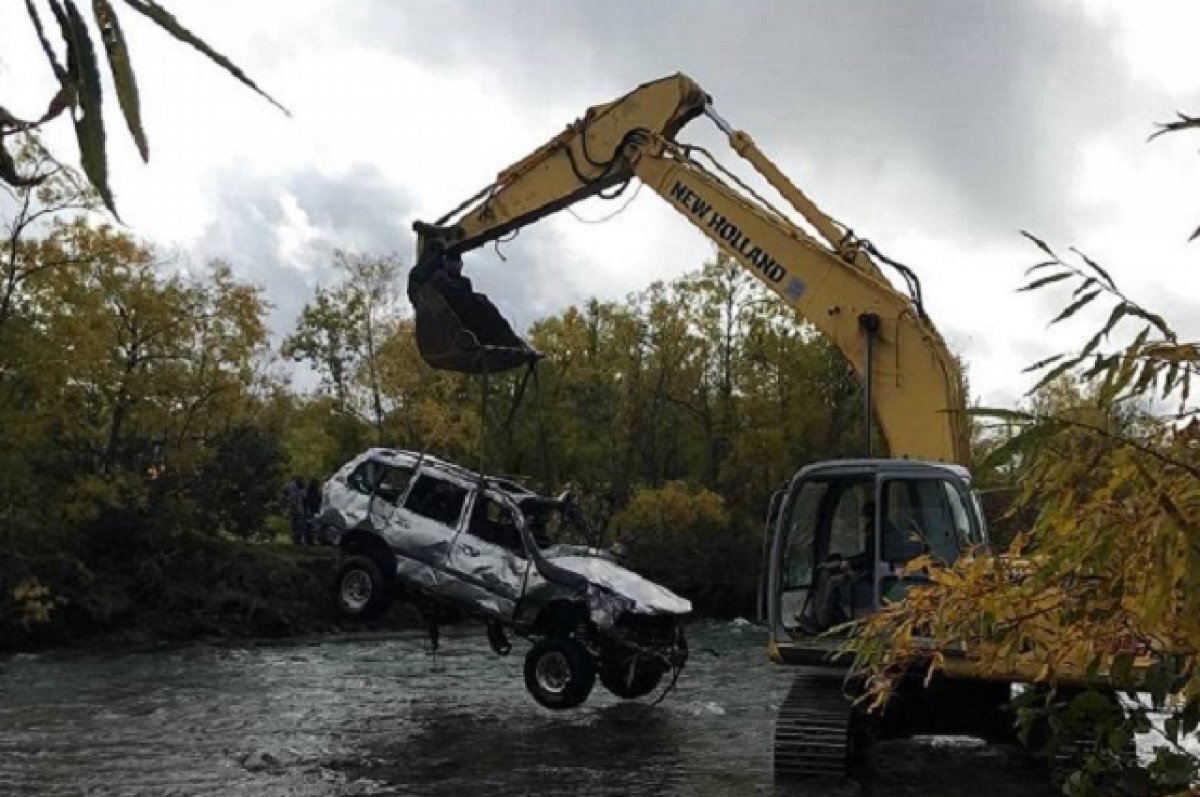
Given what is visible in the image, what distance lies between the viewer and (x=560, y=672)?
548 inches

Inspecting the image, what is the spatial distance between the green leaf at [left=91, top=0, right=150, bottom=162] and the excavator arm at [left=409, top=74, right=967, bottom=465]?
33.4 ft

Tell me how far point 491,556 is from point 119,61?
45.1 ft

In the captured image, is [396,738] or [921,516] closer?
[921,516]

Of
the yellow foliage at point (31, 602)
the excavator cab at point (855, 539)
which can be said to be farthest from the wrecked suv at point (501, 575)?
the yellow foliage at point (31, 602)

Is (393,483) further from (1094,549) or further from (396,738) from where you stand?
(1094,549)

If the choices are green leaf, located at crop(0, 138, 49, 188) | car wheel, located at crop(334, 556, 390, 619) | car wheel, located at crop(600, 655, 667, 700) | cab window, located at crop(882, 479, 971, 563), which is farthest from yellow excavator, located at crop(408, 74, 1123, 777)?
green leaf, located at crop(0, 138, 49, 188)

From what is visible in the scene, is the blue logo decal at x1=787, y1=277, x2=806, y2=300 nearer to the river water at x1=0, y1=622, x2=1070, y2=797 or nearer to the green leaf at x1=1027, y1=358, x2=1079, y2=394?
the river water at x1=0, y1=622, x2=1070, y2=797

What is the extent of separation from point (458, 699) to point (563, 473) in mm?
27332

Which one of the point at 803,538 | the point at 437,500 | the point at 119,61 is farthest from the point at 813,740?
the point at 119,61

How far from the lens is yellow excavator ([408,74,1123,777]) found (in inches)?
405

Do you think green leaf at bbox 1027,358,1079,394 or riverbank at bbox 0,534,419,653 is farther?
riverbank at bbox 0,534,419,653

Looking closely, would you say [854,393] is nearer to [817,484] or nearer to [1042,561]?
[817,484]

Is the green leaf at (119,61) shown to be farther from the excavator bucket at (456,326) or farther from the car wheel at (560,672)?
the car wheel at (560,672)

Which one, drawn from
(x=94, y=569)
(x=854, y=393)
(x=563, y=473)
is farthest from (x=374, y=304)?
(x=94, y=569)
